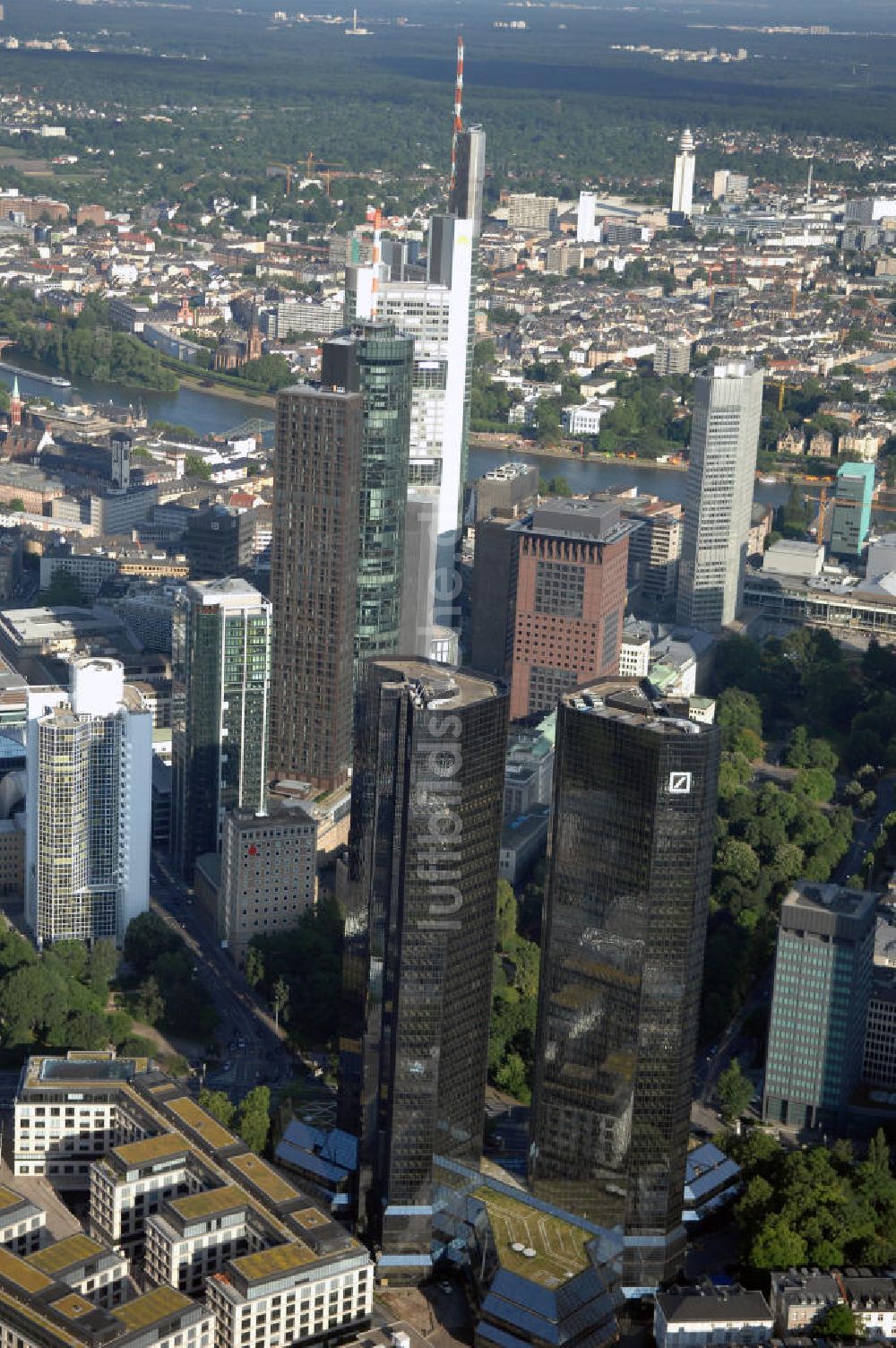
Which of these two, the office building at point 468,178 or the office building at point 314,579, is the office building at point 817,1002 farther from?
the office building at point 468,178

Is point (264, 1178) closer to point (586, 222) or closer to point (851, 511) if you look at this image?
point (851, 511)

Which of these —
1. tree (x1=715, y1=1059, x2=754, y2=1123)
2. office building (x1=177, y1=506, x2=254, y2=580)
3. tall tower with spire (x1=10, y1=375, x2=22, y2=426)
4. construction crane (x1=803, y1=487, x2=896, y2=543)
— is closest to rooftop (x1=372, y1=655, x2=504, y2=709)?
tree (x1=715, y1=1059, x2=754, y2=1123)

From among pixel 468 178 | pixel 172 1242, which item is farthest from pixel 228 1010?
pixel 468 178

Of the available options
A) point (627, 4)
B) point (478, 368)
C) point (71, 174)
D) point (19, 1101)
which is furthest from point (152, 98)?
point (19, 1101)

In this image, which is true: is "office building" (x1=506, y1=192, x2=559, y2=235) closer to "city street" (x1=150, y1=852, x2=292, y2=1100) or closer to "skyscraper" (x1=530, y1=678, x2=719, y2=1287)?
"city street" (x1=150, y1=852, x2=292, y2=1100)

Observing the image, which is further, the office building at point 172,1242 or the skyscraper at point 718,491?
the skyscraper at point 718,491

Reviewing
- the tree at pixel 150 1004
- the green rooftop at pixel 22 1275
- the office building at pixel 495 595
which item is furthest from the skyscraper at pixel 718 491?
the green rooftop at pixel 22 1275
